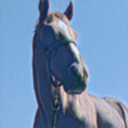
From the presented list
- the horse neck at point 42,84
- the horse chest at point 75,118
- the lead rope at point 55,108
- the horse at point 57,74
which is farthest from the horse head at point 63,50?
the horse chest at point 75,118

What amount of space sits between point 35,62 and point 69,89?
0.70 metres

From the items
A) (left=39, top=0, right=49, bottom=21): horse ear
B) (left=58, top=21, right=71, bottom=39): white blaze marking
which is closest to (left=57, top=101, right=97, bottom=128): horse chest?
(left=58, top=21, right=71, bottom=39): white blaze marking

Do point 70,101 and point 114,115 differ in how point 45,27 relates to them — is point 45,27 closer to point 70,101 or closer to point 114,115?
point 70,101

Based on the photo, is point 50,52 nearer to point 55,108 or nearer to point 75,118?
point 55,108

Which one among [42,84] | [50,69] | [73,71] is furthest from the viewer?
[42,84]

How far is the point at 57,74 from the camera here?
4.79 m

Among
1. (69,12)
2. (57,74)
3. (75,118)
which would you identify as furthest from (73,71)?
(69,12)

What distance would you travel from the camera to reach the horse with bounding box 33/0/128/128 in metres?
4.71

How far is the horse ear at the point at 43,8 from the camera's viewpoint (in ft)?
17.0

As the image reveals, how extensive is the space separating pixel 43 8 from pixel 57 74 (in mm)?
973

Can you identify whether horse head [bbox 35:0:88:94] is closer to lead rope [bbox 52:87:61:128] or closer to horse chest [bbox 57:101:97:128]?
lead rope [bbox 52:87:61:128]

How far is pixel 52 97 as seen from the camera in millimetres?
4957

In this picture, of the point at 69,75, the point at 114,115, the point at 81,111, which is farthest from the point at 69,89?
the point at 114,115

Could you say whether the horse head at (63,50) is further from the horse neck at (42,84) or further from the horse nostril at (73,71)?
the horse neck at (42,84)
